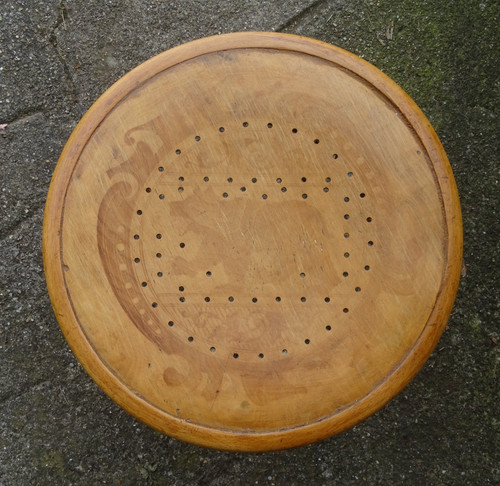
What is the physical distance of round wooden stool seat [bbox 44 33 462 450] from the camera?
1.48 m

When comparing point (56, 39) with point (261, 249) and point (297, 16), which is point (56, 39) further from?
point (261, 249)

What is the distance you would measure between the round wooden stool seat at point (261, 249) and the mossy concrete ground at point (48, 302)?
2.86 ft

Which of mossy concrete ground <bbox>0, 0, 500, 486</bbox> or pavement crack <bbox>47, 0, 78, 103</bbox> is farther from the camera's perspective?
pavement crack <bbox>47, 0, 78, 103</bbox>

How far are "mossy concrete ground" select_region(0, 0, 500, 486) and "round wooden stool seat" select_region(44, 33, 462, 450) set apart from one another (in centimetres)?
87

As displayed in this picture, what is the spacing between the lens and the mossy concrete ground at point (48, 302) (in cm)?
224

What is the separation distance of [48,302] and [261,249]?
1248 millimetres

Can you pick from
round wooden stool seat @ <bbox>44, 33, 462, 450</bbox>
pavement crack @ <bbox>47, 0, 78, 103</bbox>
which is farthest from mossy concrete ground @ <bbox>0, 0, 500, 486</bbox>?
round wooden stool seat @ <bbox>44, 33, 462, 450</bbox>

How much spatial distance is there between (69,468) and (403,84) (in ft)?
7.34

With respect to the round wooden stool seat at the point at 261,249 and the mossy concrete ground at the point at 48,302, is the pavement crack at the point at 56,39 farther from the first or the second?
the round wooden stool seat at the point at 261,249

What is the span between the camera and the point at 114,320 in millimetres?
1493

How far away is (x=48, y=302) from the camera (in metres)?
2.30

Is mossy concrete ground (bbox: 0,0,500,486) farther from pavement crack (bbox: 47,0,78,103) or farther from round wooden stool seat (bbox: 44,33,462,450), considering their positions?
round wooden stool seat (bbox: 44,33,462,450)

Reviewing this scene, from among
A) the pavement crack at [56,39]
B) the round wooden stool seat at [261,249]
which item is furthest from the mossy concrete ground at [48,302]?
the round wooden stool seat at [261,249]

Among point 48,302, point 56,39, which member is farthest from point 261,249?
point 56,39
